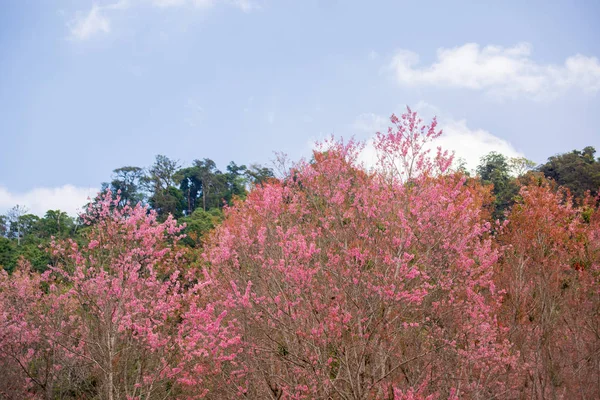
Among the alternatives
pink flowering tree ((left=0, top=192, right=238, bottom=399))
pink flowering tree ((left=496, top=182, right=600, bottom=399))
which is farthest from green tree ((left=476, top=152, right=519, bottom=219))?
pink flowering tree ((left=0, top=192, right=238, bottom=399))

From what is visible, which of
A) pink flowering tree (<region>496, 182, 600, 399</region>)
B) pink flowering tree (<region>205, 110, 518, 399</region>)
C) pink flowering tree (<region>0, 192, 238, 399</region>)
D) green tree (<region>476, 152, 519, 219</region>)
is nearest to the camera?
pink flowering tree (<region>205, 110, 518, 399</region>)

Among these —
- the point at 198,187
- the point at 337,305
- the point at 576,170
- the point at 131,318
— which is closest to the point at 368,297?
the point at 337,305

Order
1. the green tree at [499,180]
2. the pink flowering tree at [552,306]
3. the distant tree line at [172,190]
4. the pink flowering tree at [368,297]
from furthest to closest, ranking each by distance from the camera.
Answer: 1. the distant tree line at [172,190]
2. the green tree at [499,180]
3. the pink flowering tree at [552,306]
4. the pink flowering tree at [368,297]

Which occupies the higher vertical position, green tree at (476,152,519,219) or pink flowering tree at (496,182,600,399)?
green tree at (476,152,519,219)

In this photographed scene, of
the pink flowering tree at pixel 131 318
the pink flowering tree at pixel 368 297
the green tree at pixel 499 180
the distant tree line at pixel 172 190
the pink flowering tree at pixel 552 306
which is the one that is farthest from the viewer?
the distant tree line at pixel 172 190

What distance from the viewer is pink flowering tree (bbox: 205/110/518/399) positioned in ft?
19.3

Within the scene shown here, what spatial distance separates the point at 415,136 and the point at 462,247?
226cm

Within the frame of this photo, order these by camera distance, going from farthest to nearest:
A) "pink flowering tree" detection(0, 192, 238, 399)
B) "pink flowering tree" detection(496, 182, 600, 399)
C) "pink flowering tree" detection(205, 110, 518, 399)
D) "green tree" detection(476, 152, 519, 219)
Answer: "green tree" detection(476, 152, 519, 219)
"pink flowering tree" detection(496, 182, 600, 399)
"pink flowering tree" detection(0, 192, 238, 399)
"pink flowering tree" detection(205, 110, 518, 399)

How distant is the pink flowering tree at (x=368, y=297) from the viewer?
5.88 m

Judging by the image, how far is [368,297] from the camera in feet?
19.4

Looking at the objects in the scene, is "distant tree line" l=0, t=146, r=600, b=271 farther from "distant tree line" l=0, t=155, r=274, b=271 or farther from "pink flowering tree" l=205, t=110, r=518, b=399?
"pink flowering tree" l=205, t=110, r=518, b=399

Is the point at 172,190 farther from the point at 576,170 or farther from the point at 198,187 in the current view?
the point at 576,170

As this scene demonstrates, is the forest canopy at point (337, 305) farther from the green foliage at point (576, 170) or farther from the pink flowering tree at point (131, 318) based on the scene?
the green foliage at point (576, 170)

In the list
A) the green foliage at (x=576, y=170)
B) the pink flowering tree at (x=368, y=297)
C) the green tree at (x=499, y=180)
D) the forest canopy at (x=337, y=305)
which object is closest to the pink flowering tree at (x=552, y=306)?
the forest canopy at (x=337, y=305)
